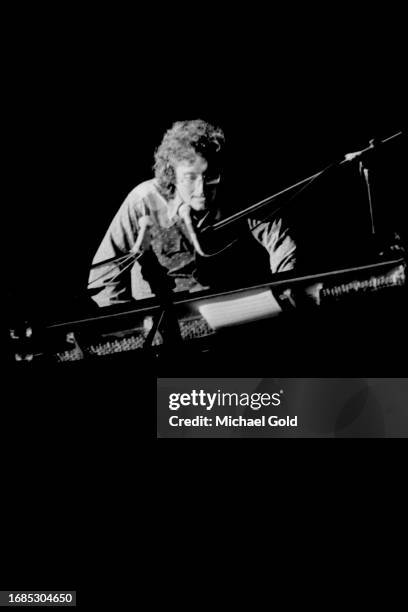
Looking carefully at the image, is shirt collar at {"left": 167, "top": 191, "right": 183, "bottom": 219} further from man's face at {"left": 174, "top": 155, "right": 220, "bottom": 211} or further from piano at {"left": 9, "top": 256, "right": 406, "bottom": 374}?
piano at {"left": 9, "top": 256, "right": 406, "bottom": 374}

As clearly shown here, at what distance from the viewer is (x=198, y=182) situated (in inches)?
109

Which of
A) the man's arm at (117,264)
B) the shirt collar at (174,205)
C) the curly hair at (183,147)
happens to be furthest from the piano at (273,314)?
the curly hair at (183,147)

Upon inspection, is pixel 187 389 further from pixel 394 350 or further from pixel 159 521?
pixel 394 350

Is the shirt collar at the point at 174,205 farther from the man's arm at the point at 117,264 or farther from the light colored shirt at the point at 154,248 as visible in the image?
the man's arm at the point at 117,264

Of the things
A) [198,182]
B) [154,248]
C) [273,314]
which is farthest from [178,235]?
[273,314]

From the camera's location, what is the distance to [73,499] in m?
2.72

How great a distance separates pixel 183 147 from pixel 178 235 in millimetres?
387

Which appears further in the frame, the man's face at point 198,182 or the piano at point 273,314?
the man's face at point 198,182

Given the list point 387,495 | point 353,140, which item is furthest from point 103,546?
point 353,140

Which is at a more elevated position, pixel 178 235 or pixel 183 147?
pixel 183 147

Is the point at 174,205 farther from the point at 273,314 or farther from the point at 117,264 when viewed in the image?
the point at 273,314

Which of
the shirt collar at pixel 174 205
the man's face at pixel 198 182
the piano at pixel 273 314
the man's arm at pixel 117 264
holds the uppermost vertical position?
the man's face at pixel 198 182

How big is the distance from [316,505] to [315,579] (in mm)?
280

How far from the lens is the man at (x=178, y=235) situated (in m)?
2.72
